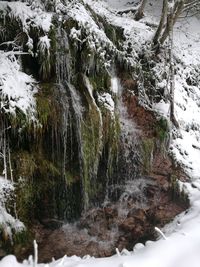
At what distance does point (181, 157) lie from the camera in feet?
24.0

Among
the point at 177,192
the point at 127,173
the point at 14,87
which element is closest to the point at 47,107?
the point at 14,87

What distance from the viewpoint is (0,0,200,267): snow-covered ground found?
3322mm

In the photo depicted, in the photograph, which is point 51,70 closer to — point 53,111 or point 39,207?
point 53,111

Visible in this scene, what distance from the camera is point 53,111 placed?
19.4 ft

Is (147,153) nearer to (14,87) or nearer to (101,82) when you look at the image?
(101,82)

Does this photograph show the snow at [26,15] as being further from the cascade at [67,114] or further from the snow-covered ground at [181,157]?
the snow-covered ground at [181,157]

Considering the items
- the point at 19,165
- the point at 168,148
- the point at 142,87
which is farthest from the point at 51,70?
the point at 168,148

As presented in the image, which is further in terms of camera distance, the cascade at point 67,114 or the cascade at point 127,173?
the cascade at point 127,173

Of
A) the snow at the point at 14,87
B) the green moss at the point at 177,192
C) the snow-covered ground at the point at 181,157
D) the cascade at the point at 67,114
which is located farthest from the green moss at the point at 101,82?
the green moss at the point at 177,192

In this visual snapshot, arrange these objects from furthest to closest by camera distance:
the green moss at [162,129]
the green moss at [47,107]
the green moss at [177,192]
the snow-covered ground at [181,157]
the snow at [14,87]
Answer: the green moss at [162,129] → the green moss at [177,192] → the green moss at [47,107] → the snow at [14,87] → the snow-covered ground at [181,157]


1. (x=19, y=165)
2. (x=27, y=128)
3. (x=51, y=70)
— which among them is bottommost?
(x=19, y=165)

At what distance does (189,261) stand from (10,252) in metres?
3.00

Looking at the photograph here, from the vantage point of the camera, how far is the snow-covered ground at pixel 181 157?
10.9 ft

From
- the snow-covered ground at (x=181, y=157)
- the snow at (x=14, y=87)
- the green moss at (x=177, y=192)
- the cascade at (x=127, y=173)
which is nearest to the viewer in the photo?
the snow-covered ground at (x=181, y=157)
